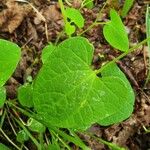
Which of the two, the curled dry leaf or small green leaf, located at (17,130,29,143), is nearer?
small green leaf, located at (17,130,29,143)

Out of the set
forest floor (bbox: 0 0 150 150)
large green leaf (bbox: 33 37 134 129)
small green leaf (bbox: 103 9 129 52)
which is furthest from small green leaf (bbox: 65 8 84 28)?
large green leaf (bbox: 33 37 134 129)

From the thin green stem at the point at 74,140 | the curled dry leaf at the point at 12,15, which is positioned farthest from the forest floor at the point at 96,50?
the thin green stem at the point at 74,140

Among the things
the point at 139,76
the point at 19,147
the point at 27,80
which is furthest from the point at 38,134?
the point at 139,76

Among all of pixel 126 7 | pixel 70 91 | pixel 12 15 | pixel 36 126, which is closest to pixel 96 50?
pixel 126 7

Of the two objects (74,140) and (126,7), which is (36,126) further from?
(126,7)

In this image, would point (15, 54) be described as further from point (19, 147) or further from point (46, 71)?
point (19, 147)

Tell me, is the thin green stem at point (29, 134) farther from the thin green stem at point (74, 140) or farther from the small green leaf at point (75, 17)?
the small green leaf at point (75, 17)

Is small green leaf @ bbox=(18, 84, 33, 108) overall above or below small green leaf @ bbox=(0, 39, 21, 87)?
below

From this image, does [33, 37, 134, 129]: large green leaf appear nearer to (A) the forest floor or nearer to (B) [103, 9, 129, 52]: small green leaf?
(B) [103, 9, 129, 52]: small green leaf
